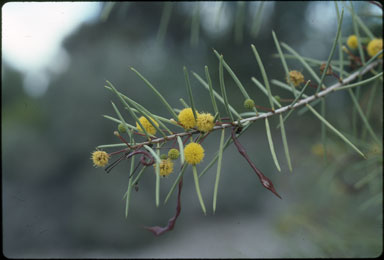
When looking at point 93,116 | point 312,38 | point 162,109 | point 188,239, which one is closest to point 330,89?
point 312,38

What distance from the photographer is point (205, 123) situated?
0.62ft

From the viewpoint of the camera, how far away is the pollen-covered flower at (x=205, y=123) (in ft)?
0.62

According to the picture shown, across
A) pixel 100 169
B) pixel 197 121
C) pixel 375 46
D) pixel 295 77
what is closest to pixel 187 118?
pixel 197 121

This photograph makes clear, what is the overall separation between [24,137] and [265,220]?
8.63 ft

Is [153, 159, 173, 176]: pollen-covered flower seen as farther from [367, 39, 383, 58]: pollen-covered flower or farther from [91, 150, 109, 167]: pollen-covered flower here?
[367, 39, 383, 58]: pollen-covered flower

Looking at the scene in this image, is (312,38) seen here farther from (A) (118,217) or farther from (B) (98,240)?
(B) (98,240)

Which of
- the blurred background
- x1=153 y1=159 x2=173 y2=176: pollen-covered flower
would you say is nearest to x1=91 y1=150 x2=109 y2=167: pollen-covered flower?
x1=153 y1=159 x2=173 y2=176: pollen-covered flower

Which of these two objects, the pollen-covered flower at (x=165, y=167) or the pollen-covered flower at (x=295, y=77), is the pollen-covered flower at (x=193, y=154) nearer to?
the pollen-covered flower at (x=165, y=167)

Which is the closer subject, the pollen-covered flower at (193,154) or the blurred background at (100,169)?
the pollen-covered flower at (193,154)

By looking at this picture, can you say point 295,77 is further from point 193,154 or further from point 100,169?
point 100,169

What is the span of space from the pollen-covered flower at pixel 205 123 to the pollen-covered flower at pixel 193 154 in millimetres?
13

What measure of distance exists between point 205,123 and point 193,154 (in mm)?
22

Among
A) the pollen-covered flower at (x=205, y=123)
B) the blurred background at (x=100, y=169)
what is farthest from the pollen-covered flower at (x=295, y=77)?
the blurred background at (x=100, y=169)

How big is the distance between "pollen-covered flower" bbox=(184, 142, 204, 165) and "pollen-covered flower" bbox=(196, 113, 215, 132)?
0.01 meters
